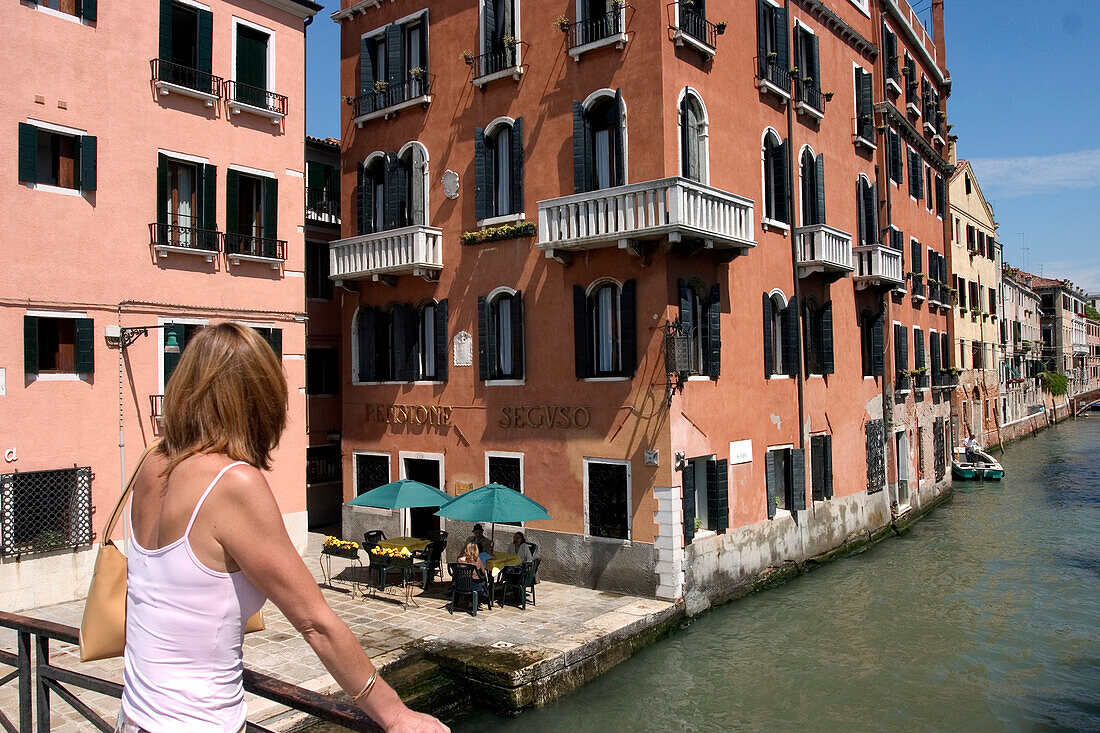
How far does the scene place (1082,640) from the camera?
1412 cm

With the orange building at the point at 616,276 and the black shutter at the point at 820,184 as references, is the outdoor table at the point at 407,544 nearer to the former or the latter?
the orange building at the point at 616,276

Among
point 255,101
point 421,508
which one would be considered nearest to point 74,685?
point 421,508

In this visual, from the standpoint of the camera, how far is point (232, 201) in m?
16.4

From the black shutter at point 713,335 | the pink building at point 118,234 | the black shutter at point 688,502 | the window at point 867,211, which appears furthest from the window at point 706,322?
the window at point 867,211

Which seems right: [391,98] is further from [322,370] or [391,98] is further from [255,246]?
[322,370]

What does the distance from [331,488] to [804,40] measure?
52.7 feet

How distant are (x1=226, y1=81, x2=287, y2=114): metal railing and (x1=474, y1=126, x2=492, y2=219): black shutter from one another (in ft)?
13.5

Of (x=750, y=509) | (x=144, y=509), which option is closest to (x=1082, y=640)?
(x=750, y=509)

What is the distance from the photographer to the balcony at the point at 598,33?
48.8ft

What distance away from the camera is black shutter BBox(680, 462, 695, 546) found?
14484 millimetres

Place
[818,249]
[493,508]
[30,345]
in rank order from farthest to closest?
[818,249]
[493,508]
[30,345]

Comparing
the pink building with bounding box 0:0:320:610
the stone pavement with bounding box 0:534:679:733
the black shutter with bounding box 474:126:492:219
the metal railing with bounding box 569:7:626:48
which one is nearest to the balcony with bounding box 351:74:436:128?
the black shutter with bounding box 474:126:492:219

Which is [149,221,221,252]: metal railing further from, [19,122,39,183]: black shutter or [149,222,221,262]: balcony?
[19,122,39,183]: black shutter

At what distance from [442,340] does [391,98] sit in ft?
18.7
